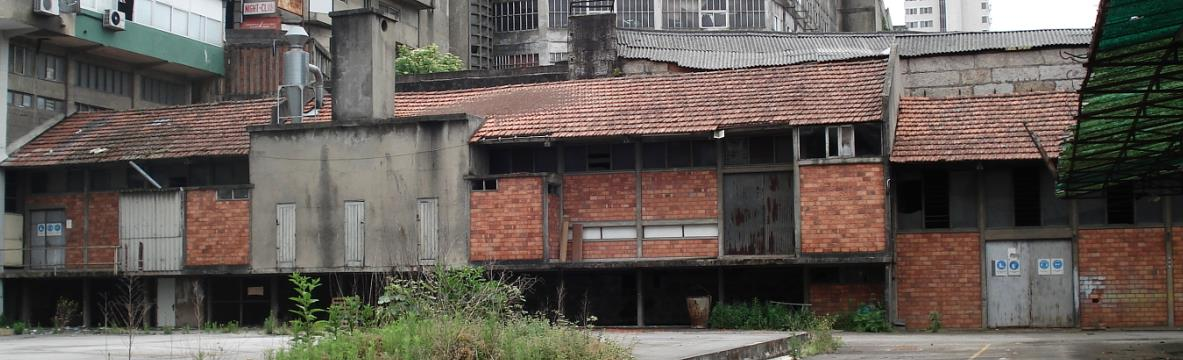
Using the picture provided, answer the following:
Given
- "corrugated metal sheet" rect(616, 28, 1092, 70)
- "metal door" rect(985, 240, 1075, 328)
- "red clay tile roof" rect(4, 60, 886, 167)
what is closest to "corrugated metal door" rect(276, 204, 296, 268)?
"red clay tile roof" rect(4, 60, 886, 167)

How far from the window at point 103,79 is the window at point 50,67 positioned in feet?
1.93

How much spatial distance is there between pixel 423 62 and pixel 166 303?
1703 cm

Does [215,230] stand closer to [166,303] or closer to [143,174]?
[143,174]

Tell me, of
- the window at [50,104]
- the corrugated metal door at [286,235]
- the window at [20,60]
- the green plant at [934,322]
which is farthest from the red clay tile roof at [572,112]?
the green plant at [934,322]

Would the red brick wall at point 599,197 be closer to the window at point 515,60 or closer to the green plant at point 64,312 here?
the green plant at point 64,312

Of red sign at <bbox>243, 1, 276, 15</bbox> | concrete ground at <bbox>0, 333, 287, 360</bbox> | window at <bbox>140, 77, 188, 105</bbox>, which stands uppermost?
red sign at <bbox>243, 1, 276, 15</bbox>

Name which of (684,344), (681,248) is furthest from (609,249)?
(684,344)

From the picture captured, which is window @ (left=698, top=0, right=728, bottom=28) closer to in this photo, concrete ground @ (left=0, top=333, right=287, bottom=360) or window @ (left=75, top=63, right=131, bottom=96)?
window @ (left=75, top=63, right=131, bottom=96)

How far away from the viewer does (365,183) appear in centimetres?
2992

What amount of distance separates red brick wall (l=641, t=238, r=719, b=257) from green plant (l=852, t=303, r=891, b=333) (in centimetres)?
313

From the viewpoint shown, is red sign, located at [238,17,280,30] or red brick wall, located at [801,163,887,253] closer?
red brick wall, located at [801,163,887,253]

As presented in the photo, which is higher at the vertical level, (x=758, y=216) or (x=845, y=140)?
(x=845, y=140)

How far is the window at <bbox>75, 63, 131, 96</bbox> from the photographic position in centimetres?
3569

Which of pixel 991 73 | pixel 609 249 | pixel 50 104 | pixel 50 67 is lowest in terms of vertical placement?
pixel 609 249
